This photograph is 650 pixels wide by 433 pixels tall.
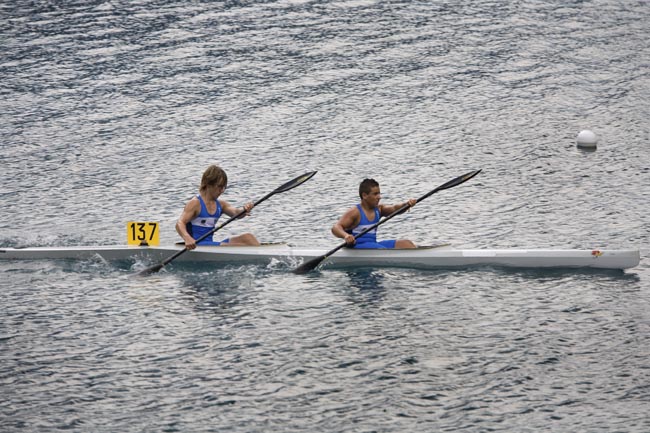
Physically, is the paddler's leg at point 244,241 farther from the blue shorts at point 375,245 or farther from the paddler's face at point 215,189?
the blue shorts at point 375,245

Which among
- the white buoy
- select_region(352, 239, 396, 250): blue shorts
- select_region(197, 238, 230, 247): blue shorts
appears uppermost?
the white buoy

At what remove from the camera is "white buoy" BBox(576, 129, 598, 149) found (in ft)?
86.6

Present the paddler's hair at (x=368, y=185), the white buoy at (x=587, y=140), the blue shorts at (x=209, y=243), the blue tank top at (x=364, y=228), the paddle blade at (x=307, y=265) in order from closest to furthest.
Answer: the paddler's hair at (x=368, y=185)
the paddle blade at (x=307, y=265)
the blue tank top at (x=364, y=228)
the blue shorts at (x=209, y=243)
the white buoy at (x=587, y=140)

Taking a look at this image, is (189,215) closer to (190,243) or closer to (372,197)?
(190,243)

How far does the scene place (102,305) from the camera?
59.7 feet

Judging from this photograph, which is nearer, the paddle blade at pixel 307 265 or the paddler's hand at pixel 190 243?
the paddler's hand at pixel 190 243

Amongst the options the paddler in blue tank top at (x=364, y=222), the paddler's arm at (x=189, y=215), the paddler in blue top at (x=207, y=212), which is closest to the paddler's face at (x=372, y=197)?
the paddler in blue tank top at (x=364, y=222)

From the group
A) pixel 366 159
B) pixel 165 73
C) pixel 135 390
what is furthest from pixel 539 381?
pixel 165 73

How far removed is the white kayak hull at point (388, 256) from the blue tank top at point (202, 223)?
381 millimetres

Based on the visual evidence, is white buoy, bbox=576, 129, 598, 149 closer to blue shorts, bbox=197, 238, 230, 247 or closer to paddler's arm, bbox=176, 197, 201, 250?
blue shorts, bbox=197, 238, 230, 247

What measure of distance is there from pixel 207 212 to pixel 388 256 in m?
3.27

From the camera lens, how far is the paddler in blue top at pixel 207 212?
64.2 ft

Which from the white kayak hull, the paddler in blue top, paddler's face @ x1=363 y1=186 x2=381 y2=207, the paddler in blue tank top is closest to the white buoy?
the white kayak hull

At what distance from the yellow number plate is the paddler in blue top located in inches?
17.9
